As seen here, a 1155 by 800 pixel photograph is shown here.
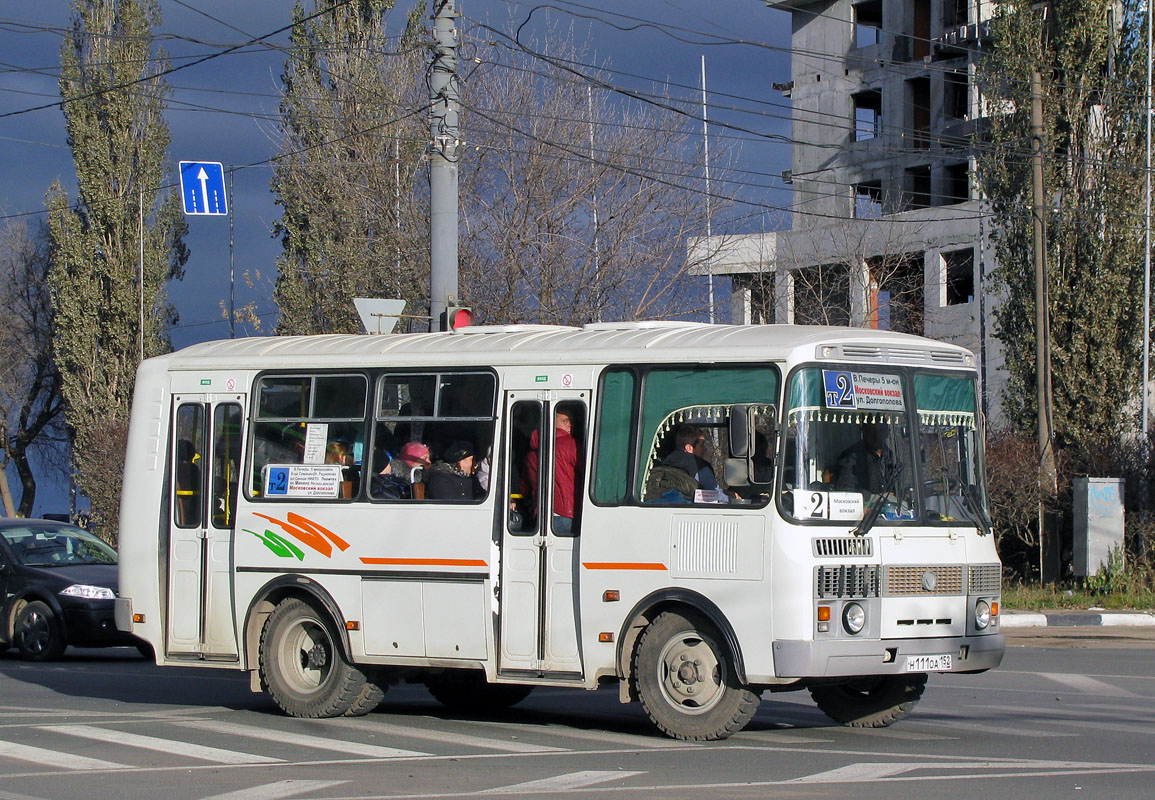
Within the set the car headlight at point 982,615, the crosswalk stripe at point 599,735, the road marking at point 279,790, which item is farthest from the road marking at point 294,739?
the car headlight at point 982,615

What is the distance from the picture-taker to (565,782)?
856 cm

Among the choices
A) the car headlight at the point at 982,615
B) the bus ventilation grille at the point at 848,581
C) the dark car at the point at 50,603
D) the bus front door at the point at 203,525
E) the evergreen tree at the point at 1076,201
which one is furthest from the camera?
the evergreen tree at the point at 1076,201

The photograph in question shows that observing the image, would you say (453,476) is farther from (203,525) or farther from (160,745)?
(160,745)

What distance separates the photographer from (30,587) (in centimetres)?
1773

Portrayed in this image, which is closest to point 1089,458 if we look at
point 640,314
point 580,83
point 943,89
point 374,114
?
point 640,314

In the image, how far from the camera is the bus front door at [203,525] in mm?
12219

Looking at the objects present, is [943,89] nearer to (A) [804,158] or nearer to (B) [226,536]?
(A) [804,158]

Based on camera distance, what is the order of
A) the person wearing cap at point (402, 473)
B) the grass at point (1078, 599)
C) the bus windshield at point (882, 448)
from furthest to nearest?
the grass at point (1078, 599) < the person wearing cap at point (402, 473) < the bus windshield at point (882, 448)

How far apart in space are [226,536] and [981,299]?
33873mm

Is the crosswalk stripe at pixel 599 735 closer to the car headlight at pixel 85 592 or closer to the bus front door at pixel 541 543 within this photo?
the bus front door at pixel 541 543

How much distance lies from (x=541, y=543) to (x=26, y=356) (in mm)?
52389

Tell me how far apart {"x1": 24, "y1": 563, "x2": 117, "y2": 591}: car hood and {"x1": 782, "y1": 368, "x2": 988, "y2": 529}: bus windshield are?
10880 mm

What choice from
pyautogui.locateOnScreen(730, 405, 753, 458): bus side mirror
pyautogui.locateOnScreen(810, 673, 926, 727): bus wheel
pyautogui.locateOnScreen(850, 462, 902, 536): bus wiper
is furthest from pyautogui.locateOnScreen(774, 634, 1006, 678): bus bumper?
pyautogui.locateOnScreen(730, 405, 753, 458): bus side mirror

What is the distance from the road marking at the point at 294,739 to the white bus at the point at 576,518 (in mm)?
686
